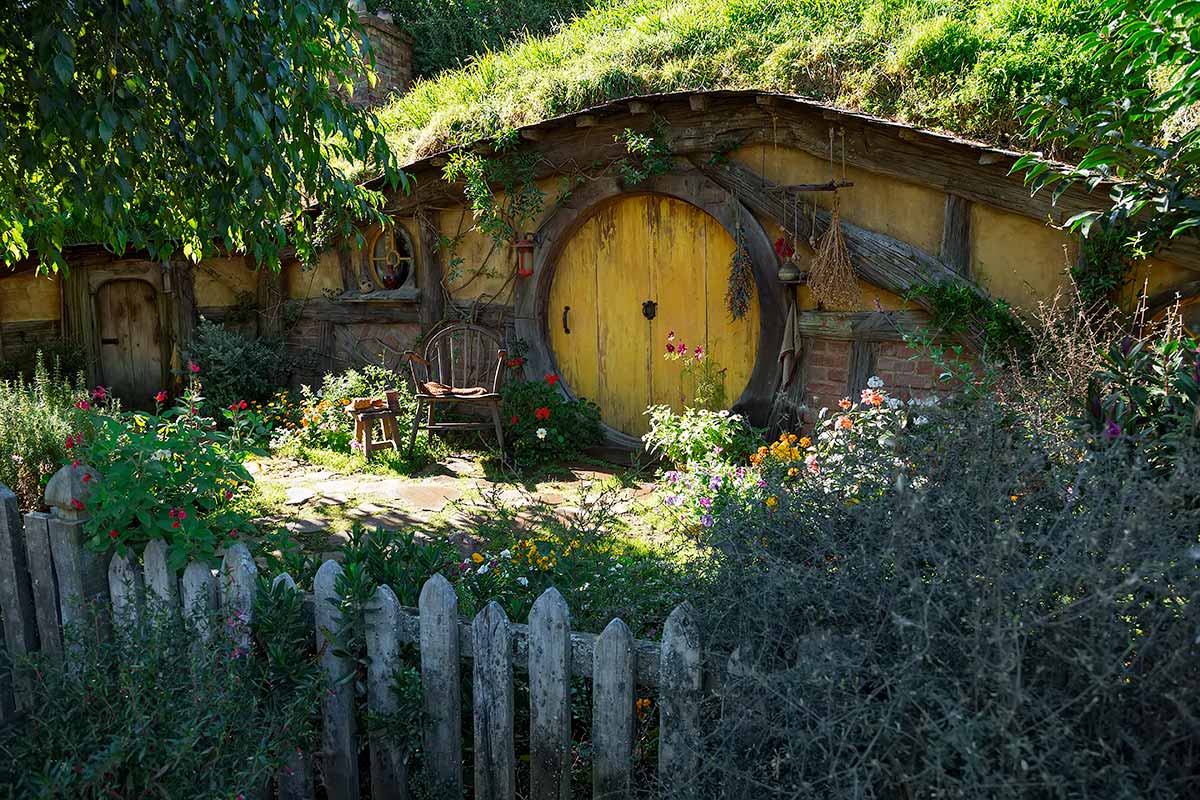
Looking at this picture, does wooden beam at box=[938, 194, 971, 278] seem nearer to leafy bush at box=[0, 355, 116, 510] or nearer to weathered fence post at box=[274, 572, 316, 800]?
weathered fence post at box=[274, 572, 316, 800]

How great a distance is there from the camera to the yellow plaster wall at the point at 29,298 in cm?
905

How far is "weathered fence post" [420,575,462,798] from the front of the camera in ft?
7.15

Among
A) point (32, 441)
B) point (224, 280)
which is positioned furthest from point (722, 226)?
point (224, 280)

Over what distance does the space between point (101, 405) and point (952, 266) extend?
6.49 metres

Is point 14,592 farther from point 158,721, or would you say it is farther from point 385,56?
point 385,56

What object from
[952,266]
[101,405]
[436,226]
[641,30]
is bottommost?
[101,405]

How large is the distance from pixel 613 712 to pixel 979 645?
973mm

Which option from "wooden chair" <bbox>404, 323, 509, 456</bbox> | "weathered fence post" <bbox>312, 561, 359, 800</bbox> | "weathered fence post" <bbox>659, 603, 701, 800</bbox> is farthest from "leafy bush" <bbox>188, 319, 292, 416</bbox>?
"weathered fence post" <bbox>659, 603, 701, 800</bbox>

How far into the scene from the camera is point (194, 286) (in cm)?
910

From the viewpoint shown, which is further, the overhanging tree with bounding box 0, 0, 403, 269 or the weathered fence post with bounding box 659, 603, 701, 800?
the overhanging tree with bounding box 0, 0, 403, 269

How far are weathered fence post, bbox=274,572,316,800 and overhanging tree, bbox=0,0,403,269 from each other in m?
1.61

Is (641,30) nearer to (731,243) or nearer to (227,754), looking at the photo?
(731,243)

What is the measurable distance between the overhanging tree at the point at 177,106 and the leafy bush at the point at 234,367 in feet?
14.1

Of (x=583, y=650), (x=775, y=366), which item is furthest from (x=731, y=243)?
(x=583, y=650)
